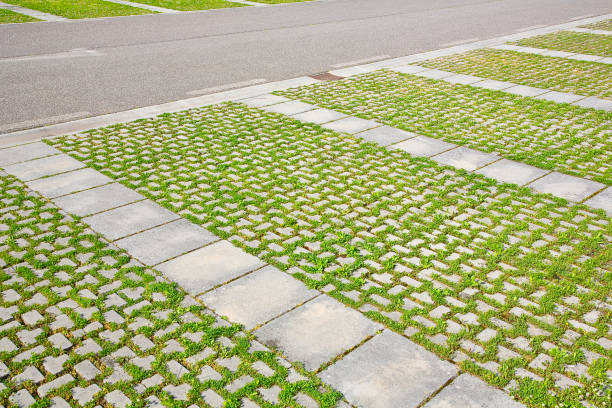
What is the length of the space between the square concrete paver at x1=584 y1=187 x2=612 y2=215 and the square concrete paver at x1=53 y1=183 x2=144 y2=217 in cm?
499

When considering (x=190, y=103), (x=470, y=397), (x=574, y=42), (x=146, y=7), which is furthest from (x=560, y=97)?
(x=146, y=7)

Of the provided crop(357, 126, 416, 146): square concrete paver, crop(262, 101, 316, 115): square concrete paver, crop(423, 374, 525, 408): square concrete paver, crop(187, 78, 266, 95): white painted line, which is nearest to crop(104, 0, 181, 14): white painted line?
crop(187, 78, 266, 95): white painted line

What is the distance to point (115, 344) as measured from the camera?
4215 mm

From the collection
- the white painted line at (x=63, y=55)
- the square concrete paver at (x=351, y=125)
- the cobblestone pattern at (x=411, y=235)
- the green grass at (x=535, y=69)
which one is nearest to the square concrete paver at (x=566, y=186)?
the cobblestone pattern at (x=411, y=235)

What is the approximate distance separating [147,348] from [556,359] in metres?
2.86

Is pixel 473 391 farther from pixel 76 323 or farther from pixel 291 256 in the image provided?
pixel 76 323

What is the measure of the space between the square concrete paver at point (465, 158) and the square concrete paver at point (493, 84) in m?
3.65

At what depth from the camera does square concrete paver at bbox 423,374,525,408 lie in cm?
374

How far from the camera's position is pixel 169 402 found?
369 centimetres

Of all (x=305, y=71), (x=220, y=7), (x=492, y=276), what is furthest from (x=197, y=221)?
(x=220, y=7)

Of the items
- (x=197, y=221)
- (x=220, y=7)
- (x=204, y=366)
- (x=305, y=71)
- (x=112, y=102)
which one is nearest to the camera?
(x=204, y=366)

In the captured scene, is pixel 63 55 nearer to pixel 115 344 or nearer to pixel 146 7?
pixel 146 7

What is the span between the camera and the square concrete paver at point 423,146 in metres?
7.93

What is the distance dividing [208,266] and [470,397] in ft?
8.18
